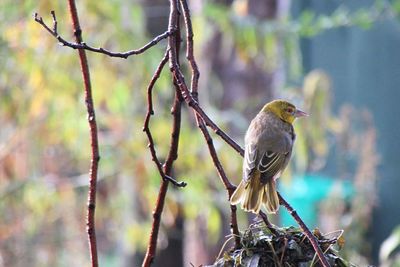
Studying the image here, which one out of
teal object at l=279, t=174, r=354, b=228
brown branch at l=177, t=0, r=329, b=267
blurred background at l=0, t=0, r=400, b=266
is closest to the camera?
brown branch at l=177, t=0, r=329, b=267

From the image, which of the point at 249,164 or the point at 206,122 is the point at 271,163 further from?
the point at 206,122

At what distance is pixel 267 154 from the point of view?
2619 millimetres

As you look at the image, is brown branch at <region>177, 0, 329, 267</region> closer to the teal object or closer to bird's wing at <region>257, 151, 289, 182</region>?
bird's wing at <region>257, 151, 289, 182</region>

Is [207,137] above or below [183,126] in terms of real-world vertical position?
below

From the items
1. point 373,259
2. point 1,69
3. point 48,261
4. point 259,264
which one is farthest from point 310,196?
point 259,264

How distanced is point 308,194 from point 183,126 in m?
1.27

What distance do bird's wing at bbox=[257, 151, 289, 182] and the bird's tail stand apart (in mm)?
62

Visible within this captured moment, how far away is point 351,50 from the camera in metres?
Result: 7.34

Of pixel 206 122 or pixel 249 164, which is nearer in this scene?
pixel 206 122

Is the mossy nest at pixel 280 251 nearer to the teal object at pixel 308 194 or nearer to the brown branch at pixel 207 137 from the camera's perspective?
the brown branch at pixel 207 137

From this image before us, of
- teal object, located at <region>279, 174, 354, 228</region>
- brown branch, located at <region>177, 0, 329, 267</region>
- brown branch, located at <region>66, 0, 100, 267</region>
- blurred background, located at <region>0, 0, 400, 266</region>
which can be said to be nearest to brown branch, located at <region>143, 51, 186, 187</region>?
brown branch, located at <region>177, 0, 329, 267</region>

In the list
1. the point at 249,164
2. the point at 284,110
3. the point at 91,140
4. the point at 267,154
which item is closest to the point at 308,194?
the point at 284,110

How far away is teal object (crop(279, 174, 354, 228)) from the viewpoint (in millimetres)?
6531

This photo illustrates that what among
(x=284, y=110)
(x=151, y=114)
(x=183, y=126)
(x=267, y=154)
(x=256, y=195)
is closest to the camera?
(x=151, y=114)
